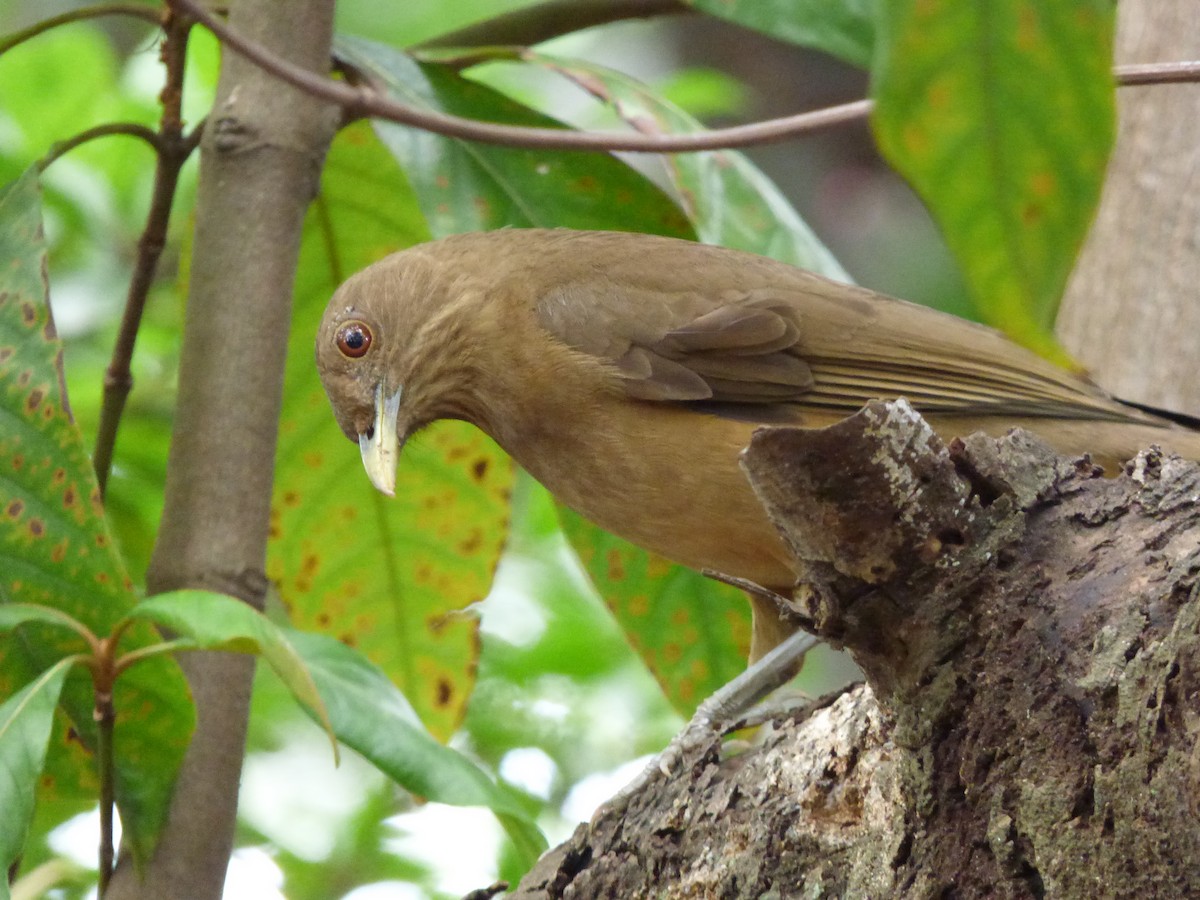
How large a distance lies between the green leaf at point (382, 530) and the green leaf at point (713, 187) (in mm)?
573

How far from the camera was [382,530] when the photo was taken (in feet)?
11.3

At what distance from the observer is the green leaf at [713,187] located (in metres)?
3.27

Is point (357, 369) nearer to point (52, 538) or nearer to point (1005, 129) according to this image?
point (52, 538)

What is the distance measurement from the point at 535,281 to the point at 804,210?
432cm

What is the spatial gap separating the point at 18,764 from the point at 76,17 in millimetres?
1550

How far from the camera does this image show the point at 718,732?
2.92 metres

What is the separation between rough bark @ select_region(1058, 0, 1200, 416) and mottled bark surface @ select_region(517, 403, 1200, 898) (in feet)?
6.68

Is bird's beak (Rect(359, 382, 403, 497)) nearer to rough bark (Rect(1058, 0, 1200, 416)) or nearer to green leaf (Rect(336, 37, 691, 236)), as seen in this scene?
green leaf (Rect(336, 37, 691, 236))

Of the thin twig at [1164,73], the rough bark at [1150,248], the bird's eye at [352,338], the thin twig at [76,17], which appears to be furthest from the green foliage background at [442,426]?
the rough bark at [1150,248]

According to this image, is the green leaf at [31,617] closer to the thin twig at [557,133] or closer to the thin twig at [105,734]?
the thin twig at [105,734]

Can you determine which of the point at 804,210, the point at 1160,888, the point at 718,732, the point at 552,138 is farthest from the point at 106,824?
the point at 804,210

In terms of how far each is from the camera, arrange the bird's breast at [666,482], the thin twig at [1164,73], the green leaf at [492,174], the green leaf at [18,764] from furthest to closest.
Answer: the green leaf at [492,174] < the bird's breast at [666,482] < the thin twig at [1164,73] < the green leaf at [18,764]

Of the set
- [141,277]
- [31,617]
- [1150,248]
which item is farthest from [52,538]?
[1150,248]

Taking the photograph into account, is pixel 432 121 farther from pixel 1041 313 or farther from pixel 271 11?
pixel 1041 313
